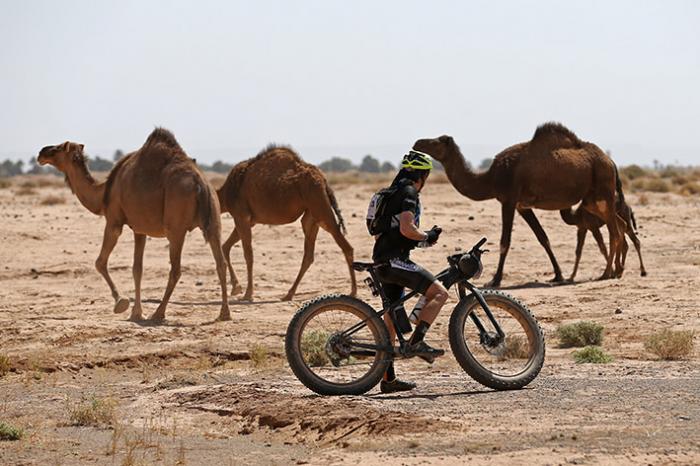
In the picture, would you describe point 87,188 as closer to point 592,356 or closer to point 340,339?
point 592,356

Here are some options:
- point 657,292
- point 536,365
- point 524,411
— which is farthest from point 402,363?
point 657,292

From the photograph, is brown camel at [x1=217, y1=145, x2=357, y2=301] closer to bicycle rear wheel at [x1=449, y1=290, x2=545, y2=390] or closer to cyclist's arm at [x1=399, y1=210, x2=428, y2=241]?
bicycle rear wheel at [x1=449, y1=290, x2=545, y2=390]

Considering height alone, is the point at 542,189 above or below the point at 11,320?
above

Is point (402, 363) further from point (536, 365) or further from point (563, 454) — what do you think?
point (563, 454)

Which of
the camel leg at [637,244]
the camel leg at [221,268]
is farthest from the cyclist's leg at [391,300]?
the camel leg at [637,244]

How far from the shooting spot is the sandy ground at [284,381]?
8898 mm

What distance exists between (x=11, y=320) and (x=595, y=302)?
7329 millimetres

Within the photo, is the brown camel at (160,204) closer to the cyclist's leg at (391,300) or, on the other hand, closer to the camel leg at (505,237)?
the camel leg at (505,237)

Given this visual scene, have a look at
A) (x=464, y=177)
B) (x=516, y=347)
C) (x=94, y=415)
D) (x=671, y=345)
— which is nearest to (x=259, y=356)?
(x=94, y=415)

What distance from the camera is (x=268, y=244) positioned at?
24.8 meters

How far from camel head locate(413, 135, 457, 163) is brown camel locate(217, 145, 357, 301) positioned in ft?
7.80

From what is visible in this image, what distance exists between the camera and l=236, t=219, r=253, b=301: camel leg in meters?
18.6

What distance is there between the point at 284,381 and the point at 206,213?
5.04 m

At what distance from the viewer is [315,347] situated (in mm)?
10875
